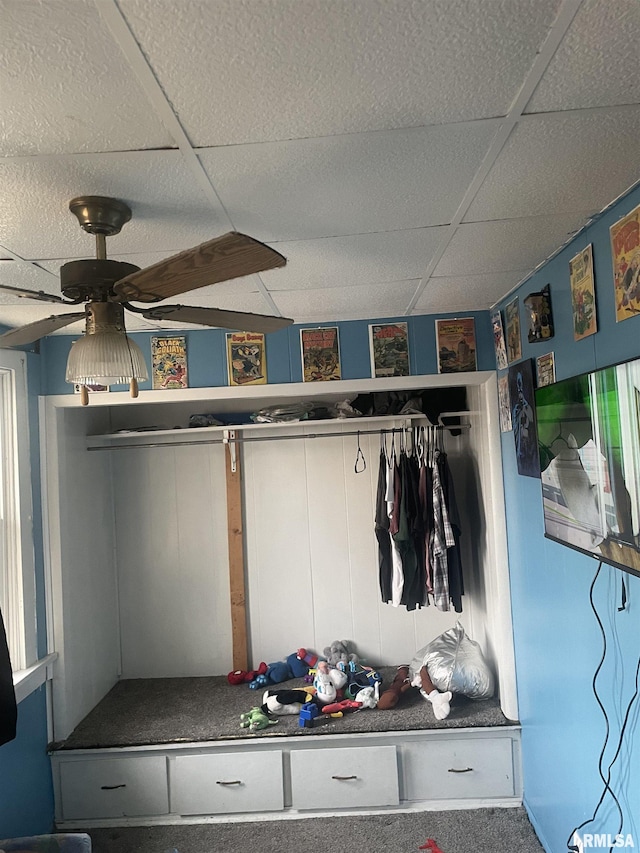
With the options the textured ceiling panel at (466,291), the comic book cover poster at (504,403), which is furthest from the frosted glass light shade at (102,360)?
the comic book cover poster at (504,403)

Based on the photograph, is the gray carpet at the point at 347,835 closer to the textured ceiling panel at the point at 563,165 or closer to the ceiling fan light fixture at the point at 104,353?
the ceiling fan light fixture at the point at 104,353

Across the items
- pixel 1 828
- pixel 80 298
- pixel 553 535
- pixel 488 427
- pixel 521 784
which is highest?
pixel 80 298

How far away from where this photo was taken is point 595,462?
174cm

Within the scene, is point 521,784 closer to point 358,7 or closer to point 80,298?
point 80,298

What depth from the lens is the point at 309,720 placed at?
10.0 ft

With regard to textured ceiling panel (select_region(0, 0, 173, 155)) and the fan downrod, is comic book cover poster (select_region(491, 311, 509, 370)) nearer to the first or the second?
the fan downrod

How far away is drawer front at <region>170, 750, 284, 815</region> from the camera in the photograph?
301 cm

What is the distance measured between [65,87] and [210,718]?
9.94 ft

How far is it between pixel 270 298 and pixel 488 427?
1.28 m

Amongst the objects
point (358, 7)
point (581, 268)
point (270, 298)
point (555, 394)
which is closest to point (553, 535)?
point (555, 394)

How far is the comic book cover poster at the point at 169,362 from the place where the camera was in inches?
122

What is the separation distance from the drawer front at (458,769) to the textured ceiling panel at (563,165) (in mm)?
2480

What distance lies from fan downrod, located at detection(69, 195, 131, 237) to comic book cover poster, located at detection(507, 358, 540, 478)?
1.62 m

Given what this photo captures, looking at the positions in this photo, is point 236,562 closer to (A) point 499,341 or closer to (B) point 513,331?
(A) point 499,341
